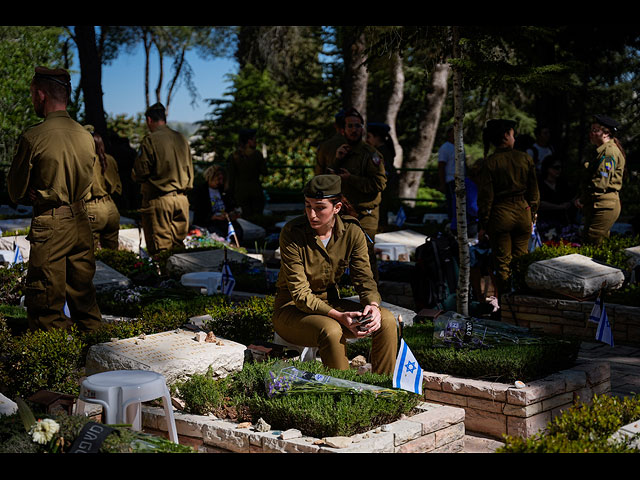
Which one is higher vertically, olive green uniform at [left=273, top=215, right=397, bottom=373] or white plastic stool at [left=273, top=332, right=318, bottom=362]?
olive green uniform at [left=273, top=215, right=397, bottom=373]

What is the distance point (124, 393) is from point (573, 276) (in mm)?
5448

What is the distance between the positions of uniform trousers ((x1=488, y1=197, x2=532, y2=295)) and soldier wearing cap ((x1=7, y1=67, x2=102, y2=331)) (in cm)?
459

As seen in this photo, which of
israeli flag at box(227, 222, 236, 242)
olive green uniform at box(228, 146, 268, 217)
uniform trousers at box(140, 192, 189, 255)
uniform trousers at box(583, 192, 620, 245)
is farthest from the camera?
olive green uniform at box(228, 146, 268, 217)

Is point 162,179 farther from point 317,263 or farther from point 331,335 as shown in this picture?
point 331,335

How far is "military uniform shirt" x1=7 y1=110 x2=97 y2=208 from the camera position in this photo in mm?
6434

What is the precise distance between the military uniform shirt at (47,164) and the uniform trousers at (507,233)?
4703 mm

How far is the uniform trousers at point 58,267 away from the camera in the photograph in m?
6.50

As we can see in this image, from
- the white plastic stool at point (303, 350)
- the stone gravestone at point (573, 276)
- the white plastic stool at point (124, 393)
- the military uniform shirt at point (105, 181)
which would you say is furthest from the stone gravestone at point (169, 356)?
the military uniform shirt at point (105, 181)

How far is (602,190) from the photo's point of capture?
9766mm

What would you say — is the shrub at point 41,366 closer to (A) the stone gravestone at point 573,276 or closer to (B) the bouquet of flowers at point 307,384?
(B) the bouquet of flowers at point 307,384

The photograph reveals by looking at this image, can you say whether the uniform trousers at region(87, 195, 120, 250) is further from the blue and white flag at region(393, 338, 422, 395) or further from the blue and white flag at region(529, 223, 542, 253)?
the blue and white flag at region(393, 338, 422, 395)

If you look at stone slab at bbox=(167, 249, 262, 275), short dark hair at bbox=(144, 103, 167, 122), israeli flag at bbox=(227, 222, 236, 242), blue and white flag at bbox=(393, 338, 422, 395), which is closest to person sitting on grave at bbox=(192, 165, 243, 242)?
israeli flag at bbox=(227, 222, 236, 242)

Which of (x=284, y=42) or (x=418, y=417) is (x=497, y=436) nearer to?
(x=418, y=417)

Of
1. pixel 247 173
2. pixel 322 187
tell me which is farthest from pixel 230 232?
pixel 322 187
